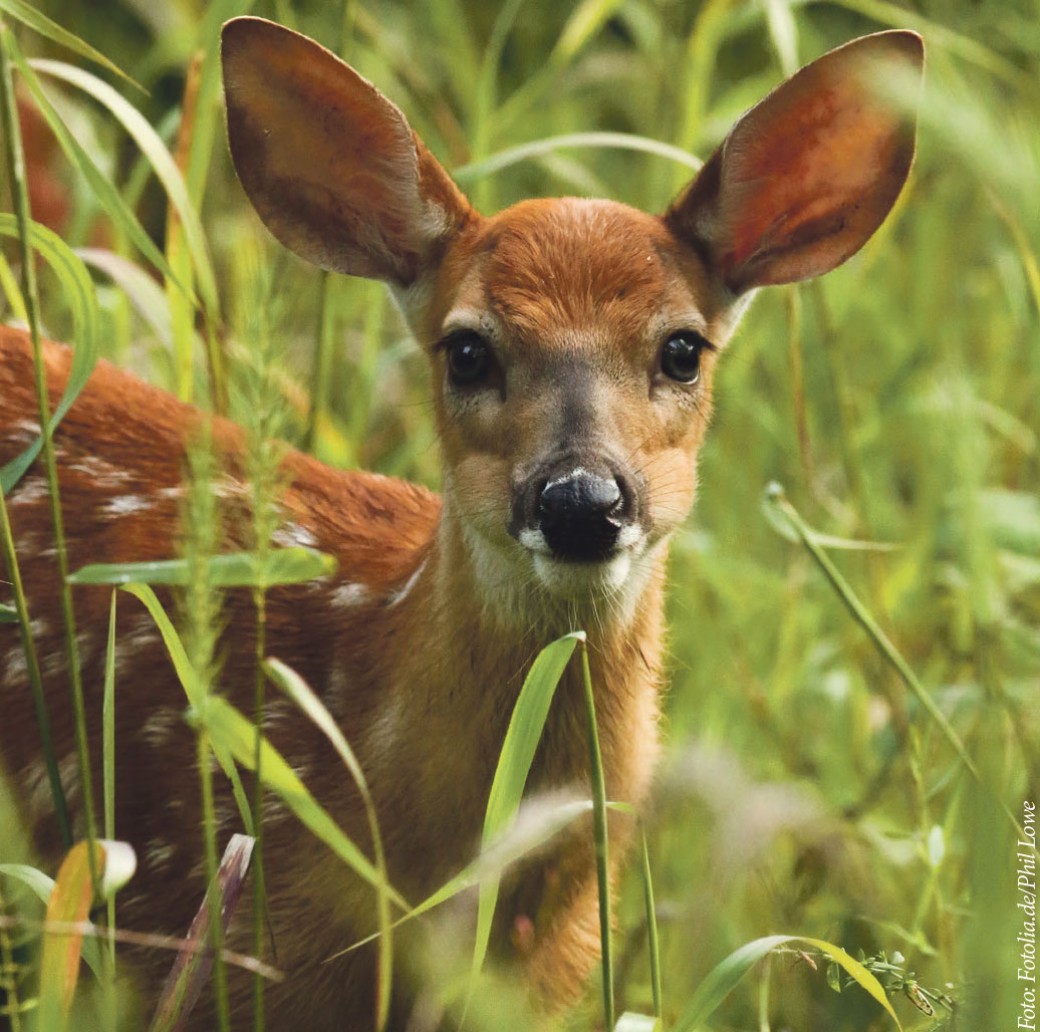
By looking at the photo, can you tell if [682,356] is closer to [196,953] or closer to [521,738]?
[521,738]

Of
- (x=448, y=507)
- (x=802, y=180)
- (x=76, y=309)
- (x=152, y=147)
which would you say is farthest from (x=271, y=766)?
(x=802, y=180)

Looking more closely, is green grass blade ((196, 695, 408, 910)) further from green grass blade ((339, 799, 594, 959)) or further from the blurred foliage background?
the blurred foliage background

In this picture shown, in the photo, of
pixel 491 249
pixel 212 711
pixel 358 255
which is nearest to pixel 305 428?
pixel 358 255

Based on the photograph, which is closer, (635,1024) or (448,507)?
(635,1024)

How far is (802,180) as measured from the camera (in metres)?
3.86

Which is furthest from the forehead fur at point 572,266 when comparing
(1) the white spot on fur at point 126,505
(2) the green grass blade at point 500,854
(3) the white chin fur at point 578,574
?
(2) the green grass blade at point 500,854

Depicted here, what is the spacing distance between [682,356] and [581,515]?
66cm

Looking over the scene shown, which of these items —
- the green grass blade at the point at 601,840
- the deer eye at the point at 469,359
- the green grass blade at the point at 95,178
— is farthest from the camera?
the deer eye at the point at 469,359

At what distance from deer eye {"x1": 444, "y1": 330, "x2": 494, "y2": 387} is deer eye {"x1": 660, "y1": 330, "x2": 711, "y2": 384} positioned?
0.33 m

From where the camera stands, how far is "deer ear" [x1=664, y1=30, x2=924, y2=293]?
3686mm

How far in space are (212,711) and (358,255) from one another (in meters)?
1.70

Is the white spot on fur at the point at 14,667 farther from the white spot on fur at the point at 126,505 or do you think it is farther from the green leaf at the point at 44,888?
the green leaf at the point at 44,888

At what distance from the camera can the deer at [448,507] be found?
3430 millimetres

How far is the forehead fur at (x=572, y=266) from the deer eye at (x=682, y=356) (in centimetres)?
8
